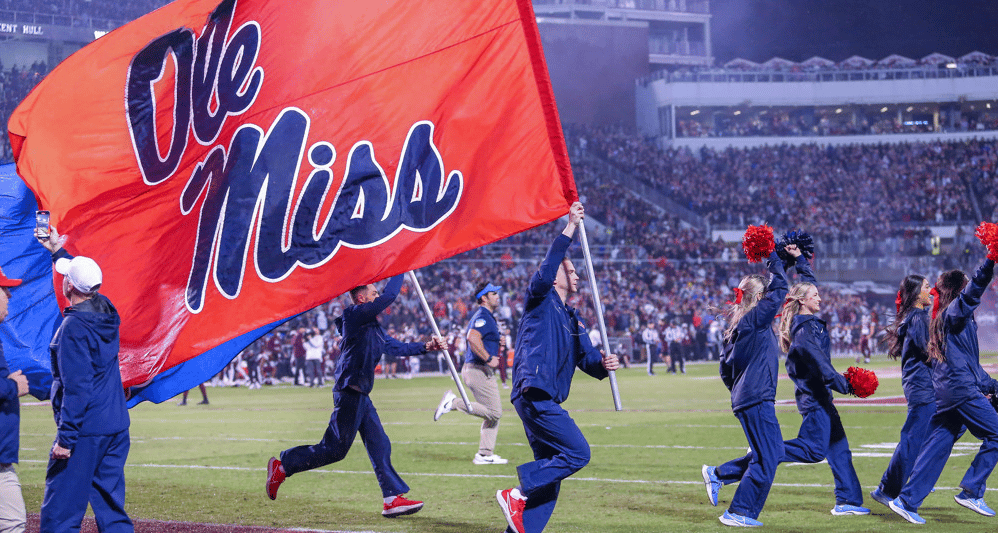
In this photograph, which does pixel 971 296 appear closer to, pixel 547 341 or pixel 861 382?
pixel 861 382

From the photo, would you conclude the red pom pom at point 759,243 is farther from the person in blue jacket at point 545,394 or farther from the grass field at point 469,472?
the grass field at point 469,472

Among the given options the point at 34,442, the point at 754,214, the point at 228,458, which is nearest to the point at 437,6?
the point at 228,458

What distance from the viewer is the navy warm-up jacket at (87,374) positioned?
6.14 metres

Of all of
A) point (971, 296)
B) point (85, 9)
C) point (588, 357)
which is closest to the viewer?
point (588, 357)

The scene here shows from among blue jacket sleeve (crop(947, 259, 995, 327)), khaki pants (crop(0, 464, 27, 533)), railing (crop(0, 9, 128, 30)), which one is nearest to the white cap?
khaki pants (crop(0, 464, 27, 533))

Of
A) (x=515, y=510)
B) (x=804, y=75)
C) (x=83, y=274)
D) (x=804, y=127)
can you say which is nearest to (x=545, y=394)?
(x=515, y=510)

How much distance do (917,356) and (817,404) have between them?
0.95 m

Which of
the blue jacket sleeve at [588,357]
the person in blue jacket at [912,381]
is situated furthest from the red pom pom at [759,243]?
the blue jacket sleeve at [588,357]

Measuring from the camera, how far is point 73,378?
6.16 metres

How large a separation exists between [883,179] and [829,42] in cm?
2349

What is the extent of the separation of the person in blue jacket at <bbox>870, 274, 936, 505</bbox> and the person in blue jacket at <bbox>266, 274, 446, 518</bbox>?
12.9ft

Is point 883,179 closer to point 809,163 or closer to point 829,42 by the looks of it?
point 809,163

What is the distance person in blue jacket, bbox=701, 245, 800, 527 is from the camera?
8.12 metres

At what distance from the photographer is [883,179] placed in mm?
59500
